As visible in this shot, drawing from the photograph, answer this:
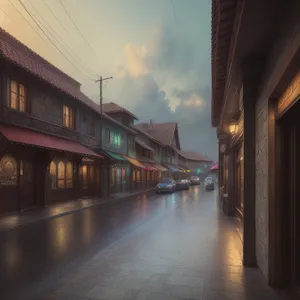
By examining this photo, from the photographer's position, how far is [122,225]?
10.6 meters

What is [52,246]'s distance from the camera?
767cm

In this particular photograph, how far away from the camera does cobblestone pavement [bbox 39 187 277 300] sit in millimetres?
4535

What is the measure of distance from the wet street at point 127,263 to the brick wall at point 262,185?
1.51ft

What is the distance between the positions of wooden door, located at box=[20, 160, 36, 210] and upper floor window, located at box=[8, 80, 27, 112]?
290 centimetres

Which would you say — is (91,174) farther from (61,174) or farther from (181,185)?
(181,185)

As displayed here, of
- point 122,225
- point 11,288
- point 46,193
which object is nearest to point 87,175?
point 46,193

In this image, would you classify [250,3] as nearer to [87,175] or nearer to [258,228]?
[258,228]

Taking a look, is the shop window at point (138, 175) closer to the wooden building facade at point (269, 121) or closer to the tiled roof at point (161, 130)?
the tiled roof at point (161, 130)

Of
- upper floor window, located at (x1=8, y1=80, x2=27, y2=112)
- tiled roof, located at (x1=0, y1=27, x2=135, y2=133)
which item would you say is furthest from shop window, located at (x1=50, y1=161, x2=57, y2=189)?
tiled roof, located at (x1=0, y1=27, x2=135, y2=133)

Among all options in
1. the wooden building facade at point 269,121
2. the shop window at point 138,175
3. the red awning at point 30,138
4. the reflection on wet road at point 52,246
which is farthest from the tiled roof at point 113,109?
the wooden building facade at point 269,121

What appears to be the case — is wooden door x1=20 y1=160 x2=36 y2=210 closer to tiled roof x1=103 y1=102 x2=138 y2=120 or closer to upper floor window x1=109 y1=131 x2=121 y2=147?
upper floor window x1=109 y1=131 x2=121 y2=147

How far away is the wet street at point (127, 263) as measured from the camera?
15.2ft

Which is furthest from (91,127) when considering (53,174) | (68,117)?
(53,174)

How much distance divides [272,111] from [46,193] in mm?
14154
